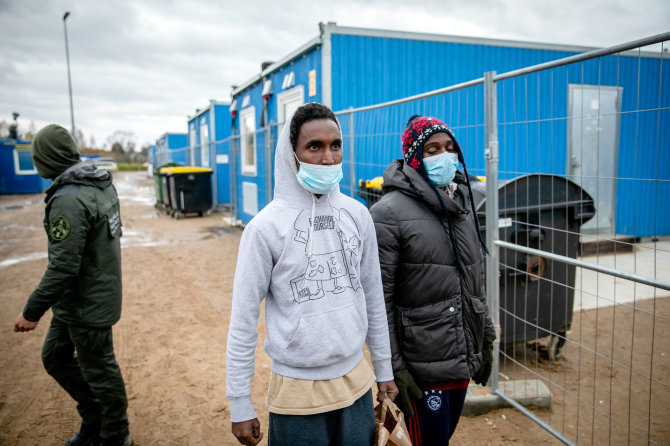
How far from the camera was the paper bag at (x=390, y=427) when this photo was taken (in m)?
1.80

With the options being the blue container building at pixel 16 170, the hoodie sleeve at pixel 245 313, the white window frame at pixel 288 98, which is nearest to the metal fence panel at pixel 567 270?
the hoodie sleeve at pixel 245 313

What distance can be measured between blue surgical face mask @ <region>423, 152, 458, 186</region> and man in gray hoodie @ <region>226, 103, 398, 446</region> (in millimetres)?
594

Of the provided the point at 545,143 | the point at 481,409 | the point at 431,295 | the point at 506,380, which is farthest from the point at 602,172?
the point at 431,295

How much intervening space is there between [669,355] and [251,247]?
467cm

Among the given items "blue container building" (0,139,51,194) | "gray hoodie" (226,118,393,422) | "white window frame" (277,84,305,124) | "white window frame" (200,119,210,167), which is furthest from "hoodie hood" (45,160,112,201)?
"blue container building" (0,139,51,194)

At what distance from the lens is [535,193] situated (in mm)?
3818

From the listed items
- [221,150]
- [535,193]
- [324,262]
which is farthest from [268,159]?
[221,150]

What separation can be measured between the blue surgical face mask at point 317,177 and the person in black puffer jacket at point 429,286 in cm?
45

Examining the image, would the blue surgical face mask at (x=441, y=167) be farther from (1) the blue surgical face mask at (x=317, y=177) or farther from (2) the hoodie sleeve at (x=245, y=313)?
A: (2) the hoodie sleeve at (x=245, y=313)

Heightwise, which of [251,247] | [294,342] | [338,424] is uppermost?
[251,247]

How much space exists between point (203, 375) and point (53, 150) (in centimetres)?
231

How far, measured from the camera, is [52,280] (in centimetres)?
259

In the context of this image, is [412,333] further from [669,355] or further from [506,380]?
[669,355]

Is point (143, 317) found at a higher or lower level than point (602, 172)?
lower
